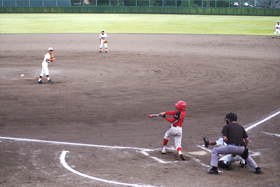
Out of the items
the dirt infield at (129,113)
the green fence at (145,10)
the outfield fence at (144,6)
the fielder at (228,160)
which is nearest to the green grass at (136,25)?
the green fence at (145,10)

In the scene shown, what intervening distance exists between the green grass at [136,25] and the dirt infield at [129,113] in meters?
21.1

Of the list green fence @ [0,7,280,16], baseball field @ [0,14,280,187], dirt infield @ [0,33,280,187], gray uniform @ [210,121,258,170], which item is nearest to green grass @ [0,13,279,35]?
green fence @ [0,7,280,16]

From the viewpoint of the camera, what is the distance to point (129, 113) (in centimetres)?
1313

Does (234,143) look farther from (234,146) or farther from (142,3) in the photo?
(142,3)

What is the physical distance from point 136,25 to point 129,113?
143 ft

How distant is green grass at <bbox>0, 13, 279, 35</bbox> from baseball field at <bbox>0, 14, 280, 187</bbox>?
17.7 m

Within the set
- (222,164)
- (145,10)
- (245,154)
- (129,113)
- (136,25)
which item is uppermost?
(145,10)

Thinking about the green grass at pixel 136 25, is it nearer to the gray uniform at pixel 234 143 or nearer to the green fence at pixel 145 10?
the green fence at pixel 145 10

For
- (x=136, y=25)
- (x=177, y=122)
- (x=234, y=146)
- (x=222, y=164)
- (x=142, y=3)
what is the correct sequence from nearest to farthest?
(x=234, y=146) → (x=222, y=164) → (x=177, y=122) → (x=136, y=25) → (x=142, y=3)

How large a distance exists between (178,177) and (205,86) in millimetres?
10166

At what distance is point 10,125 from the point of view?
1174 cm

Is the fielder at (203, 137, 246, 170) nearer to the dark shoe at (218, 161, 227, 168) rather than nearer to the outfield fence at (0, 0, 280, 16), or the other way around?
the dark shoe at (218, 161, 227, 168)

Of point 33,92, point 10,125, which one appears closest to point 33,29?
point 33,92

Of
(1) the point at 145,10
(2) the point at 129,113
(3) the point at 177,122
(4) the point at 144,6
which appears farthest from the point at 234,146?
(4) the point at 144,6
